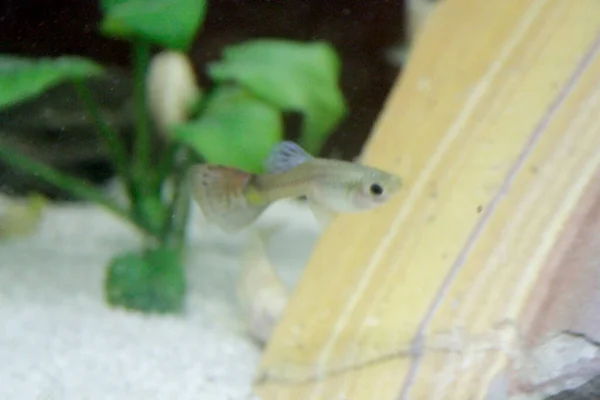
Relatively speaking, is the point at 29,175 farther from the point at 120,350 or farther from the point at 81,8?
the point at 120,350

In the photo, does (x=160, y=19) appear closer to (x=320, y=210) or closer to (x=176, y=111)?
(x=176, y=111)

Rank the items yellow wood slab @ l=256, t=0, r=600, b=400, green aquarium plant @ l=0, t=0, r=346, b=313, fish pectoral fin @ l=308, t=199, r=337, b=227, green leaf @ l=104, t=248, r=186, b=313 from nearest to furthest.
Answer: yellow wood slab @ l=256, t=0, r=600, b=400, fish pectoral fin @ l=308, t=199, r=337, b=227, green aquarium plant @ l=0, t=0, r=346, b=313, green leaf @ l=104, t=248, r=186, b=313

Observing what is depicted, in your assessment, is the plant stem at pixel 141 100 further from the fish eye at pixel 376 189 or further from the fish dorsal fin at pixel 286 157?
the fish eye at pixel 376 189

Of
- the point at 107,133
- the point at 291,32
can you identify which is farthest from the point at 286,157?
the point at 107,133

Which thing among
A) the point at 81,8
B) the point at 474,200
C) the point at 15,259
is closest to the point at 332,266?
the point at 474,200

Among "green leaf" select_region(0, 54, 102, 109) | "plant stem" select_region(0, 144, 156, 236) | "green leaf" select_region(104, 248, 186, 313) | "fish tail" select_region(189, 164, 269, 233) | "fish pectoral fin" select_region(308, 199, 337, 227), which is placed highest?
"fish pectoral fin" select_region(308, 199, 337, 227)

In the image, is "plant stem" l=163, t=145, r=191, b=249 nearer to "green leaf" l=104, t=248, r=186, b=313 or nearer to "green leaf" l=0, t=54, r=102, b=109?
"green leaf" l=104, t=248, r=186, b=313

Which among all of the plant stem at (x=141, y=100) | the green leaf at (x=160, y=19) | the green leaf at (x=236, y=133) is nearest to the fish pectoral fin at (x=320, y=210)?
the green leaf at (x=236, y=133)

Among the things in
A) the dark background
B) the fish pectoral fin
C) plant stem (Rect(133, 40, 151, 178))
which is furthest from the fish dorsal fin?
plant stem (Rect(133, 40, 151, 178))
